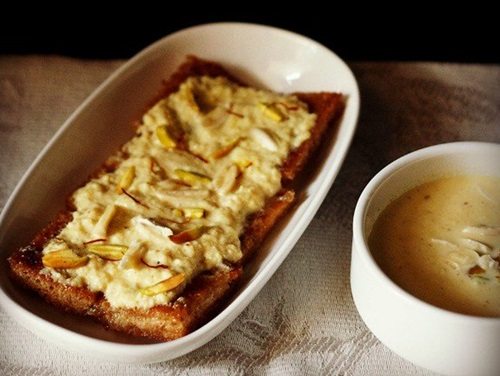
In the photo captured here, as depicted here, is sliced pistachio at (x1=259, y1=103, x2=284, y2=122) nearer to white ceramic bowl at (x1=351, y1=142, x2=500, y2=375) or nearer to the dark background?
white ceramic bowl at (x1=351, y1=142, x2=500, y2=375)

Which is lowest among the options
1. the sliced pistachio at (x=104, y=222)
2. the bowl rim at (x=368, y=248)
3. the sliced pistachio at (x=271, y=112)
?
the sliced pistachio at (x=271, y=112)

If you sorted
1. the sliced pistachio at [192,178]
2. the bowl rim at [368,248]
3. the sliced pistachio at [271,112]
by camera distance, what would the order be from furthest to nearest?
the sliced pistachio at [271,112]
the sliced pistachio at [192,178]
the bowl rim at [368,248]

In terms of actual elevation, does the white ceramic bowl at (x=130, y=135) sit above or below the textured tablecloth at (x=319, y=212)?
above

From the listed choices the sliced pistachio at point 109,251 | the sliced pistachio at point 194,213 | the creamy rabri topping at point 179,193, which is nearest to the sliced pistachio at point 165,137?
the creamy rabri topping at point 179,193

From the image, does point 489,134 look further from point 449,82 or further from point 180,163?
point 180,163

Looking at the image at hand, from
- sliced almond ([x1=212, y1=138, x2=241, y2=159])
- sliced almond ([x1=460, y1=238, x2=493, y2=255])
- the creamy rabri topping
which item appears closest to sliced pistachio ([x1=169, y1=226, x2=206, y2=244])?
the creamy rabri topping

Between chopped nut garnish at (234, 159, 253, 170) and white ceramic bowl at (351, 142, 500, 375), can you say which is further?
chopped nut garnish at (234, 159, 253, 170)

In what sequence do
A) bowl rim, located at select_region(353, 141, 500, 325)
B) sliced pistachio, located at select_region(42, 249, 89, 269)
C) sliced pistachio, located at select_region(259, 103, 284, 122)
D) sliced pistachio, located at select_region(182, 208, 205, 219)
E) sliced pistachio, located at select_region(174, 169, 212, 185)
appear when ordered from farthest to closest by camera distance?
sliced pistachio, located at select_region(259, 103, 284, 122), sliced pistachio, located at select_region(174, 169, 212, 185), sliced pistachio, located at select_region(182, 208, 205, 219), sliced pistachio, located at select_region(42, 249, 89, 269), bowl rim, located at select_region(353, 141, 500, 325)

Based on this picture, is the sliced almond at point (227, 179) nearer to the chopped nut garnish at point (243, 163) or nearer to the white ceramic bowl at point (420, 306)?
the chopped nut garnish at point (243, 163)
